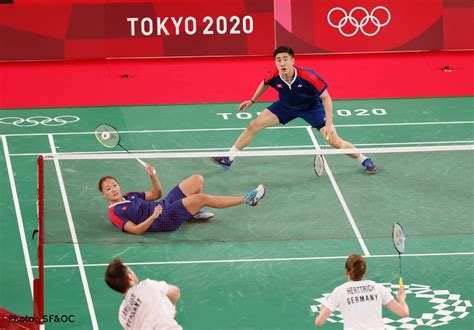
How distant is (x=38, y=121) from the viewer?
63.0 feet

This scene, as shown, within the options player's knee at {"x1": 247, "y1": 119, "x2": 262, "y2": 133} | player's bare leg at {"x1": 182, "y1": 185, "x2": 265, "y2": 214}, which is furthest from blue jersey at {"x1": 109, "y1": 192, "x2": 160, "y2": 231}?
player's knee at {"x1": 247, "y1": 119, "x2": 262, "y2": 133}

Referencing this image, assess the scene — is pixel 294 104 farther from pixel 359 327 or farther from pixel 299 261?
pixel 359 327

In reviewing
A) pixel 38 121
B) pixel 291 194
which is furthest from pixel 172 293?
pixel 38 121

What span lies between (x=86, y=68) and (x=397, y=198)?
7322 millimetres

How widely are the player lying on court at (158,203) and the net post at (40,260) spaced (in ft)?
6.42

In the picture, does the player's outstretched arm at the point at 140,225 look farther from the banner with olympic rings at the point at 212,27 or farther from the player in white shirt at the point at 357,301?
the banner with olympic rings at the point at 212,27

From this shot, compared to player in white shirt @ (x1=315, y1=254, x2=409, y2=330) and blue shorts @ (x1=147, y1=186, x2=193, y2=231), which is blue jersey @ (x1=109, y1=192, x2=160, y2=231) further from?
player in white shirt @ (x1=315, y1=254, x2=409, y2=330)

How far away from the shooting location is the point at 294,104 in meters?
17.1

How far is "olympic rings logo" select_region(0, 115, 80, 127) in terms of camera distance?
62.5 feet

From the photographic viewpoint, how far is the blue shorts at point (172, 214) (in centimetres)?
1506

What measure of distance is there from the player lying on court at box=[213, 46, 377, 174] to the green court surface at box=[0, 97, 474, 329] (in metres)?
0.30

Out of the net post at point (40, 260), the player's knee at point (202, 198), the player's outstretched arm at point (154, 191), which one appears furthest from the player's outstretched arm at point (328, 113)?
the net post at point (40, 260)

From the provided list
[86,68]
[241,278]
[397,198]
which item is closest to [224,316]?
[241,278]

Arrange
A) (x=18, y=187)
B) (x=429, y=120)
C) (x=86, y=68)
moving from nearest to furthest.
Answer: (x=18, y=187)
(x=429, y=120)
(x=86, y=68)
